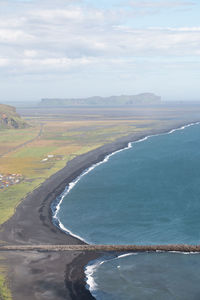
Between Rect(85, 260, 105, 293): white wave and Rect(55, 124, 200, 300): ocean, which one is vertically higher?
Rect(55, 124, 200, 300): ocean

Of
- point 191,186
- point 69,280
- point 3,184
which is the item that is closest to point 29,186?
point 3,184

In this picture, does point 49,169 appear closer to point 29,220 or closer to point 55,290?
point 29,220

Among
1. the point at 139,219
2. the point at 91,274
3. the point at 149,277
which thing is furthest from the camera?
the point at 139,219

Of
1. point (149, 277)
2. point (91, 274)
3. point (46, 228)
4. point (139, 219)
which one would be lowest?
point (91, 274)

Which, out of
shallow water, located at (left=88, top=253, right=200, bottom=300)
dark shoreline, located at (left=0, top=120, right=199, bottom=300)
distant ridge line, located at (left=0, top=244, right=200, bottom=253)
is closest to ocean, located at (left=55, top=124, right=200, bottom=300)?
shallow water, located at (left=88, top=253, right=200, bottom=300)

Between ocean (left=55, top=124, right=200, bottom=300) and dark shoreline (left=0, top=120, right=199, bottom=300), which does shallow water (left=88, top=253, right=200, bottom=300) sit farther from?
dark shoreline (left=0, top=120, right=199, bottom=300)

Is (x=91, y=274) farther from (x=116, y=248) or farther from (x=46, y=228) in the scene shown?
(x=46, y=228)

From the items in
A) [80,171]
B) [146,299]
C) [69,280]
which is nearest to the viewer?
[146,299]

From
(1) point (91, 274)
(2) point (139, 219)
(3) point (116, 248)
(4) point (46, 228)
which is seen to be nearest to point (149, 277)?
(1) point (91, 274)
